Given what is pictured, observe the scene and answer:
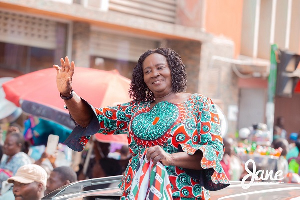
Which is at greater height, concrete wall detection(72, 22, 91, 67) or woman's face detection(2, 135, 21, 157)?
concrete wall detection(72, 22, 91, 67)

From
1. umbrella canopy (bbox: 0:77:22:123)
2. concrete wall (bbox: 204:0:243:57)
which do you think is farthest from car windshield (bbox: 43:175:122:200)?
concrete wall (bbox: 204:0:243:57)

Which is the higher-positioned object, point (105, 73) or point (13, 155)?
point (105, 73)

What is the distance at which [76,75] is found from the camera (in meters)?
6.29

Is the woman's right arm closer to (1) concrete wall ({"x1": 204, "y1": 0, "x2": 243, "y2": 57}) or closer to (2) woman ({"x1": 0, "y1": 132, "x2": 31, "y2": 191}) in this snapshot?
(2) woman ({"x1": 0, "y1": 132, "x2": 31, "y2": 191})

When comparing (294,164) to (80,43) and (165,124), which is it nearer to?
(80,43)

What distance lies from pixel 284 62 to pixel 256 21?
265 inches

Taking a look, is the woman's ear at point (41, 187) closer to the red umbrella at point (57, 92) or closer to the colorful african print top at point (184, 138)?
the red umbrella at point (57, 92)

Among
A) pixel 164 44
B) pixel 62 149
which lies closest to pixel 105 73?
pixel 62 149

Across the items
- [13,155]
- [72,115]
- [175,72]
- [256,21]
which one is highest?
[256,21]

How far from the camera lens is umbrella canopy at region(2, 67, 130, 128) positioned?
5.86 meters

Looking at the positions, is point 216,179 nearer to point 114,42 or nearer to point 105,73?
point 105,73

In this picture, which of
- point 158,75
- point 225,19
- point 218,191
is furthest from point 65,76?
point 225,19

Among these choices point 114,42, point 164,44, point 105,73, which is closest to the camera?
point 105,73

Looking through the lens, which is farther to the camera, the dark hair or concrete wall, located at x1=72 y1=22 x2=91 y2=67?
concrete wall, located at x1=72 y1=22 x2=91 y2=67
